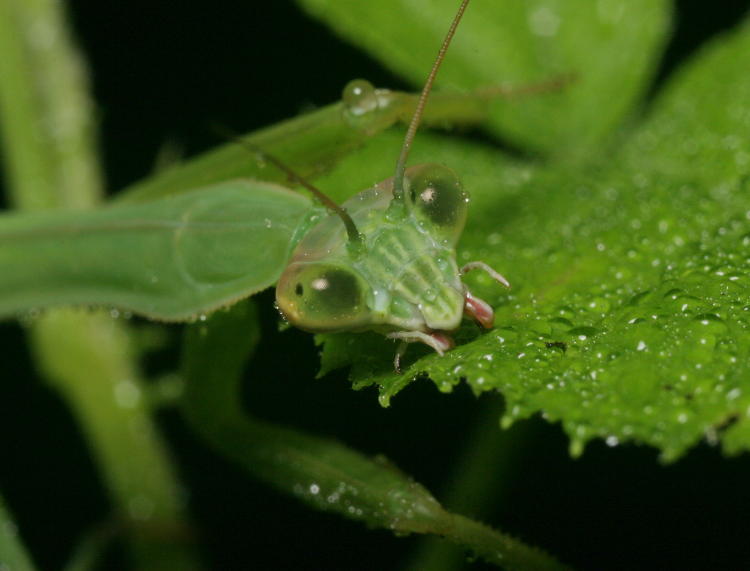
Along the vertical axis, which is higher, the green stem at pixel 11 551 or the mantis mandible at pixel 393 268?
the mantis mandible at pixel 393 268

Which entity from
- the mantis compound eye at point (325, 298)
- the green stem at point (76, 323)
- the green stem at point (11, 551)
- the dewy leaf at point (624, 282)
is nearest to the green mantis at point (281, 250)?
the mantis compound eye at point (325, 298)

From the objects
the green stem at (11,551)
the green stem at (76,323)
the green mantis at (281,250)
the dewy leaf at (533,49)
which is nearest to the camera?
the green mantis at (281,250)

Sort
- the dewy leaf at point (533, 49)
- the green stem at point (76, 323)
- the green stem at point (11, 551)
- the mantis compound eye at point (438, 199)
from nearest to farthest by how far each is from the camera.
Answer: the mantis compound eye at point (438, 199)
the green stem at point (11, 551)
the dewy leaf at point (533, 49)
the green stem at point (76, 323)

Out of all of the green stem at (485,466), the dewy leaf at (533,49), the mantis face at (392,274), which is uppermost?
the mantis face at (392,274)

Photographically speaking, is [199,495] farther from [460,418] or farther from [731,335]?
[731,335]

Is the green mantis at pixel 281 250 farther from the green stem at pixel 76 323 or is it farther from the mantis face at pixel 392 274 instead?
the green stem at pixel 76 323

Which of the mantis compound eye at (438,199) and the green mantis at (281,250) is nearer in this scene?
the green mantis at (281,250)

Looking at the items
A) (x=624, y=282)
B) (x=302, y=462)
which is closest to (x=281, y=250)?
(x=302, y=462)

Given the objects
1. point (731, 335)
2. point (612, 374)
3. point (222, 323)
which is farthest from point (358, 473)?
point (731, 335)
